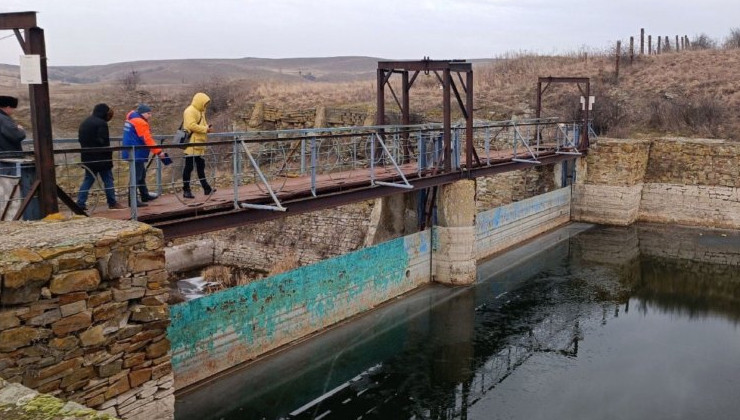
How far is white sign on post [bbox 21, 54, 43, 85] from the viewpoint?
21.0 ft

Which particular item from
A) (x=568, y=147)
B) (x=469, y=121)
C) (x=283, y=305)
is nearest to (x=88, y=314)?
(x=283, y=305)

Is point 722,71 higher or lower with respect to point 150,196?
higher

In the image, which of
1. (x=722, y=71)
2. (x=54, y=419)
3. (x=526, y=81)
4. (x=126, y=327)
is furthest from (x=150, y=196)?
(x=722, y=71)

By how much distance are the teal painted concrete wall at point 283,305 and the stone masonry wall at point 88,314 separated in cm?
256

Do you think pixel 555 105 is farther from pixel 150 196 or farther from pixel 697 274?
pixel 150 196

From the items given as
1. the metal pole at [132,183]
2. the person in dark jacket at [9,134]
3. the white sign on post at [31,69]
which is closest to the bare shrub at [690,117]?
the metal pole at [132,183]

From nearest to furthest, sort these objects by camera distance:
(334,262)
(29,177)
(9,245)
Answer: (9,245) < (29,177) < (334,262)

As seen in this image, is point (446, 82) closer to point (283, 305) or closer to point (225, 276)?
point (283, 305)

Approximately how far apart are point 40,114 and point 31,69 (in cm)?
48

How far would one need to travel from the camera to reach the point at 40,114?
667cm

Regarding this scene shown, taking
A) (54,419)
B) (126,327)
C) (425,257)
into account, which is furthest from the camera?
(425,257)

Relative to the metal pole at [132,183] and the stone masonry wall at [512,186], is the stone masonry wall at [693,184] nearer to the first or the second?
the stone masonry wall at [512,186]

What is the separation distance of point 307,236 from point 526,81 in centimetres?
1762

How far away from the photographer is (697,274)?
17.3 meters
